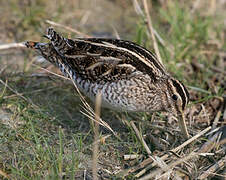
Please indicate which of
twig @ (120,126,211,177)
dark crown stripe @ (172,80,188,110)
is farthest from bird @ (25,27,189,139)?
twig @ (120,126,211,177)

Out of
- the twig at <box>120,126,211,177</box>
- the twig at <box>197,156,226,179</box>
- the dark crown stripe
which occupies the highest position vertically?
the dark crown stripe

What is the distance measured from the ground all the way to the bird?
0.25 meters

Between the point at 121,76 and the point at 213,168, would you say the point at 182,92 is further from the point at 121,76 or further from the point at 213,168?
the point at 213,168

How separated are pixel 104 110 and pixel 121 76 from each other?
74 centimetres

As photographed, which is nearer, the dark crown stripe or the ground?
the ground

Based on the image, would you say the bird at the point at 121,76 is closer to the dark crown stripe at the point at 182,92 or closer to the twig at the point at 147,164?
the dark crown stripe at the point at 182,92

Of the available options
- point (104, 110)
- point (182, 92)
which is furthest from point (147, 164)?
point (104, 110)

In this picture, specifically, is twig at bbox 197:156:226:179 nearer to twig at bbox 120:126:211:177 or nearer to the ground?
the ground

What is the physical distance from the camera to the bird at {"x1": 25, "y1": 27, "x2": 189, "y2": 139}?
3330 mm

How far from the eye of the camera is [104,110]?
3.96m

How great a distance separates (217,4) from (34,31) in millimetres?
2950

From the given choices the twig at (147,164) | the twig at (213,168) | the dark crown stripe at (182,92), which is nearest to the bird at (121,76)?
the dark crown stripe at (182,92)

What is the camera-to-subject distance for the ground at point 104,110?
298 cm

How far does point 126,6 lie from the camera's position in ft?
19.7
